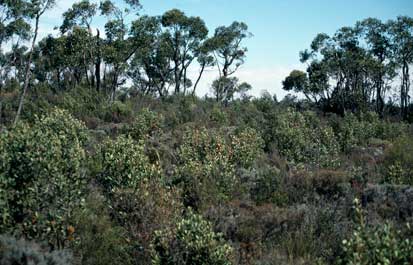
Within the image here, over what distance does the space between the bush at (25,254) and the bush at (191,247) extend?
49.6 inches

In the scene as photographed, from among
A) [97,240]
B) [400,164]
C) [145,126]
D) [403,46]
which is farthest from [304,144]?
[403,46]

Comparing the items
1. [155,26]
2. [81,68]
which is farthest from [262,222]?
[81,68]

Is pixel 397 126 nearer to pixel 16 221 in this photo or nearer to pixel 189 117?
pixel 189 117

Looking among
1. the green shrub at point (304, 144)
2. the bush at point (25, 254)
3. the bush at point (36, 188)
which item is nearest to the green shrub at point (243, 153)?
the green shrub at point (304, 144)

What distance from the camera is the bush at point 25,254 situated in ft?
19.9

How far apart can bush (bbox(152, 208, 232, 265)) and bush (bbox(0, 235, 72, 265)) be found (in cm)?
126

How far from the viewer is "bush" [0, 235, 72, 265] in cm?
607

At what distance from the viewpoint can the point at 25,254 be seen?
615 centimetres

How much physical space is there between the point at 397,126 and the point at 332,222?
15.9 m

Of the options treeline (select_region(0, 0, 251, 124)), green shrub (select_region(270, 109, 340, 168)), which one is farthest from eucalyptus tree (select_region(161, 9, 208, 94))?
green shrub (select_region(270, 109, 340, 168))

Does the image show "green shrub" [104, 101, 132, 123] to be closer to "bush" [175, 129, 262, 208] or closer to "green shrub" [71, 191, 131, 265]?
"bush" [175, 129, 262, 208]

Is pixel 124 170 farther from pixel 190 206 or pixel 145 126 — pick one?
pixel 145 126

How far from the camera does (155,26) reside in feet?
93.5

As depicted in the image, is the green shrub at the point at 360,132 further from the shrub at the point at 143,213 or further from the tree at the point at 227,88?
the tree at the point at 227,88
